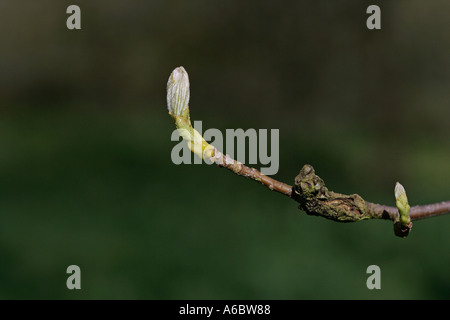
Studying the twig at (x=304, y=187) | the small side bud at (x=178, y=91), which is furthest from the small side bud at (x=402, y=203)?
the small side bud at (x=178, y=91)

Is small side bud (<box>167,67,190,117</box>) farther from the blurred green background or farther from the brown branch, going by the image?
the blurred green background

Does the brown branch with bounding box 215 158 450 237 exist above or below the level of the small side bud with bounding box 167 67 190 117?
below

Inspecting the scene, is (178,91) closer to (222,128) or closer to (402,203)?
(402,203)

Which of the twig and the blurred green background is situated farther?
the blurred green background

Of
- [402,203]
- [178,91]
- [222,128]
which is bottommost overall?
[402,203]

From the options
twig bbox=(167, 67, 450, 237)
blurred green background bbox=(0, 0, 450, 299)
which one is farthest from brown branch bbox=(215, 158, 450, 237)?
blurred green background bbox=(0, 0, 450, 299)

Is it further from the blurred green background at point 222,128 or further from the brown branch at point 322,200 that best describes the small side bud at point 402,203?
the blurred green background at point 222,128

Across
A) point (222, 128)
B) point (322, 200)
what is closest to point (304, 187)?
point (322, 200)
